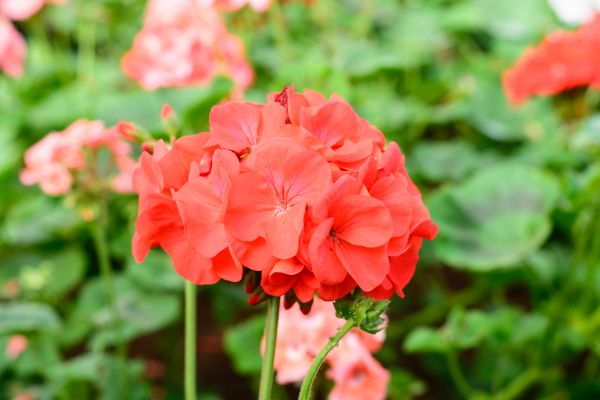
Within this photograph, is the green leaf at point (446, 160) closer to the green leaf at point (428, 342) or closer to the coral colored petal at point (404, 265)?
the green leaf at point (428, 342)

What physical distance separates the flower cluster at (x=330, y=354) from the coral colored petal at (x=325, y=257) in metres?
0.32

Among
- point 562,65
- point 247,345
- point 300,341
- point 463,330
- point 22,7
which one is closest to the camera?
point 300,341

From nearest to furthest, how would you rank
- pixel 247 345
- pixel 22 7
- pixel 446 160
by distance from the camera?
pixel 247 345 → pixel 446 160 → pixel 22 7

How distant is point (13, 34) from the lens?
1.81 meters

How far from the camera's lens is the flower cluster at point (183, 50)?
1428 millimetres

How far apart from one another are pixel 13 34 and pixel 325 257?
1486 millimetres

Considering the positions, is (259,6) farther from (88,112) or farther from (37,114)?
(37,114)

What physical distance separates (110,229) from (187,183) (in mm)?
1068

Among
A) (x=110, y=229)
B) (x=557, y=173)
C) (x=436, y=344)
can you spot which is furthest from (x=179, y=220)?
(x=557, y=173)

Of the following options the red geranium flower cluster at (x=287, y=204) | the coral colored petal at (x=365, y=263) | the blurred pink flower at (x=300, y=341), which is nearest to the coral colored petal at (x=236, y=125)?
the red geranium flower cluster at (x=287, y=204)

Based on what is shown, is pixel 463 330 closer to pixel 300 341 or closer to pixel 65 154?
pixel 300 341

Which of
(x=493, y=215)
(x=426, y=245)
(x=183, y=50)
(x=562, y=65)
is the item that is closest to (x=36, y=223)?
(x=183, y=50)

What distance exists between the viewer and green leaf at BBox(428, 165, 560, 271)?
4.13ft

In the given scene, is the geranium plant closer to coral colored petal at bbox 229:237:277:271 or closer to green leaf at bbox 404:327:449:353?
coral colored petal at bbox 229:237:277:271
